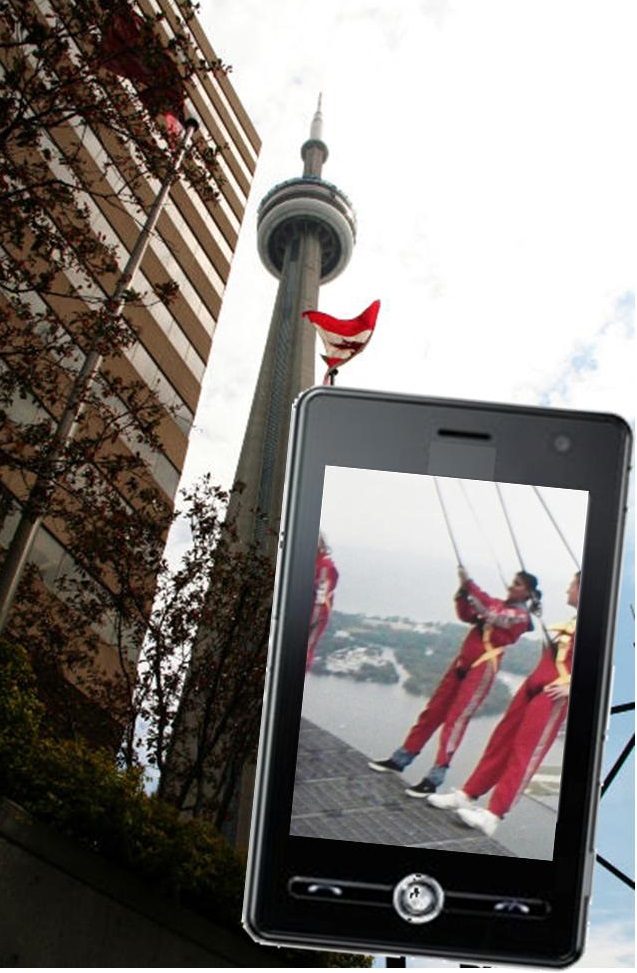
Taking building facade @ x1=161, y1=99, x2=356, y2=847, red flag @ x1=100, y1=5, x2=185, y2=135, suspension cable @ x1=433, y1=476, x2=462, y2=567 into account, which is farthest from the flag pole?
building facade @ x1=161, y1=99, x2=356, y2=847

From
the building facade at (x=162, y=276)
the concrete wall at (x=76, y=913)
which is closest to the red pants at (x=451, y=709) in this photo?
the concrete wall at (x=76, y=913)

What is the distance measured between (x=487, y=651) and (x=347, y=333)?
5.51 metres

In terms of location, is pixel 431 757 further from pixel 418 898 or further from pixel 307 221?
pixel 307 221

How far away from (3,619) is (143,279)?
64.8 feet

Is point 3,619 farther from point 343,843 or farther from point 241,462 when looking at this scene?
point 241,462

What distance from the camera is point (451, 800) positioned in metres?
1.29

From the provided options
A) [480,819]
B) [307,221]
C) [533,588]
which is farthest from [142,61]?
[307,221]

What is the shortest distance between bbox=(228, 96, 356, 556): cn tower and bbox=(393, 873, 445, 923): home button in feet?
179

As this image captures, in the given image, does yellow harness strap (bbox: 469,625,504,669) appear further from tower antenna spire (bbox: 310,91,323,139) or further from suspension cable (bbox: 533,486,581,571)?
tower antenna spire (bbox: 310,91,323,139)

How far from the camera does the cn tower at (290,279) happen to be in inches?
2452

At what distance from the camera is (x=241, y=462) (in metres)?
62.4

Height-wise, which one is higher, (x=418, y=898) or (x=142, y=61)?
(x=142, y=61)

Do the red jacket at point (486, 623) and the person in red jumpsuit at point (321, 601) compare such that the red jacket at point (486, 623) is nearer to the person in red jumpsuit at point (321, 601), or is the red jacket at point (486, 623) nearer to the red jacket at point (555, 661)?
the red jacket at point (555, 661)

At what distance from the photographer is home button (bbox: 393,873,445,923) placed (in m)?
1.27
